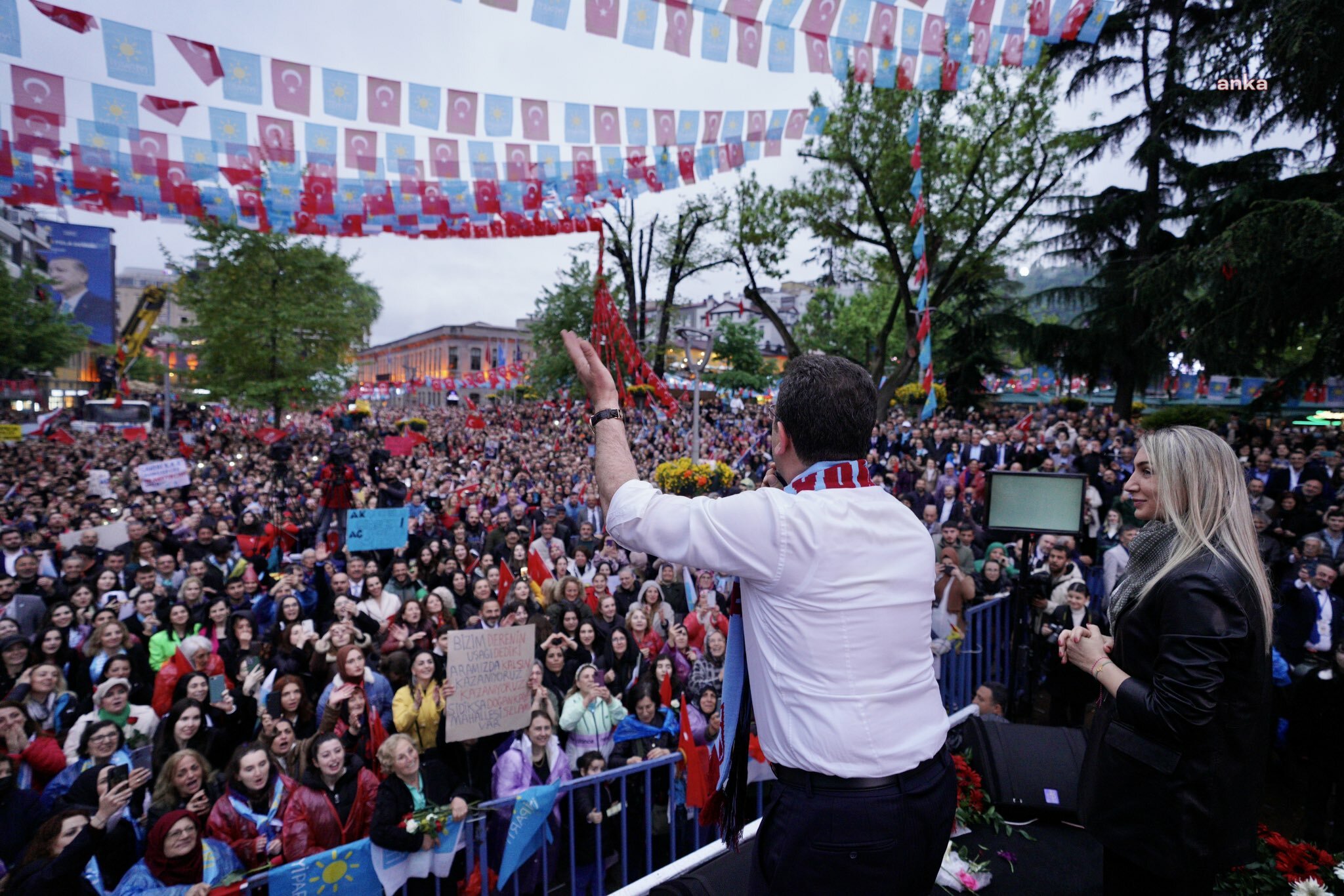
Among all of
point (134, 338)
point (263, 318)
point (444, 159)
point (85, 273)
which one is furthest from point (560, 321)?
point (85, 273)

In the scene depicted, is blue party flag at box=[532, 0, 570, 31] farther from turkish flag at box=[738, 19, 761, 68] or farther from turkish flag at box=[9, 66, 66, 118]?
turkish flag at box=[9, 66, 66, 118]

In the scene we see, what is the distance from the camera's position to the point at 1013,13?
772cm

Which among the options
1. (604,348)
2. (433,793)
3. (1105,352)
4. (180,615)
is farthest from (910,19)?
(1105,352)

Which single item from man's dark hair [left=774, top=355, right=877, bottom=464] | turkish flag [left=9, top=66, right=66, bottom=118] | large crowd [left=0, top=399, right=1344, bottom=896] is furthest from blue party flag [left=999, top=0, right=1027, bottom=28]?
turkish flag [left=9, top=66, right=66, bottom=118]

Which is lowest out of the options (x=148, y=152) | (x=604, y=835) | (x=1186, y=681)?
(x=604, y=835)

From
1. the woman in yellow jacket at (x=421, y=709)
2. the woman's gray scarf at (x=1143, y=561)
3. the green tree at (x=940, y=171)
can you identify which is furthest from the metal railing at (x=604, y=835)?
the green tree at (x=940, y=171)

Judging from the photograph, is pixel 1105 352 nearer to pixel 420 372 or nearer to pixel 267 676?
pixel 267 676

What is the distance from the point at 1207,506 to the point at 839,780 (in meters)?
1.21

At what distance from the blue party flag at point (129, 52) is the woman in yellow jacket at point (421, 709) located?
5.61 metres

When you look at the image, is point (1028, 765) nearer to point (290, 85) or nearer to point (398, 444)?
point (290, 85)

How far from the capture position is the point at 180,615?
6273 mm

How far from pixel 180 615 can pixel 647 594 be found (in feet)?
14.0

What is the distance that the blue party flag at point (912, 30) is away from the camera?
23.6 ft

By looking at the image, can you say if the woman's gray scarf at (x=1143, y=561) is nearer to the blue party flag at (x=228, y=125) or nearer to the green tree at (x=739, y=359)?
the blue party flag at (x=228, y=125)
